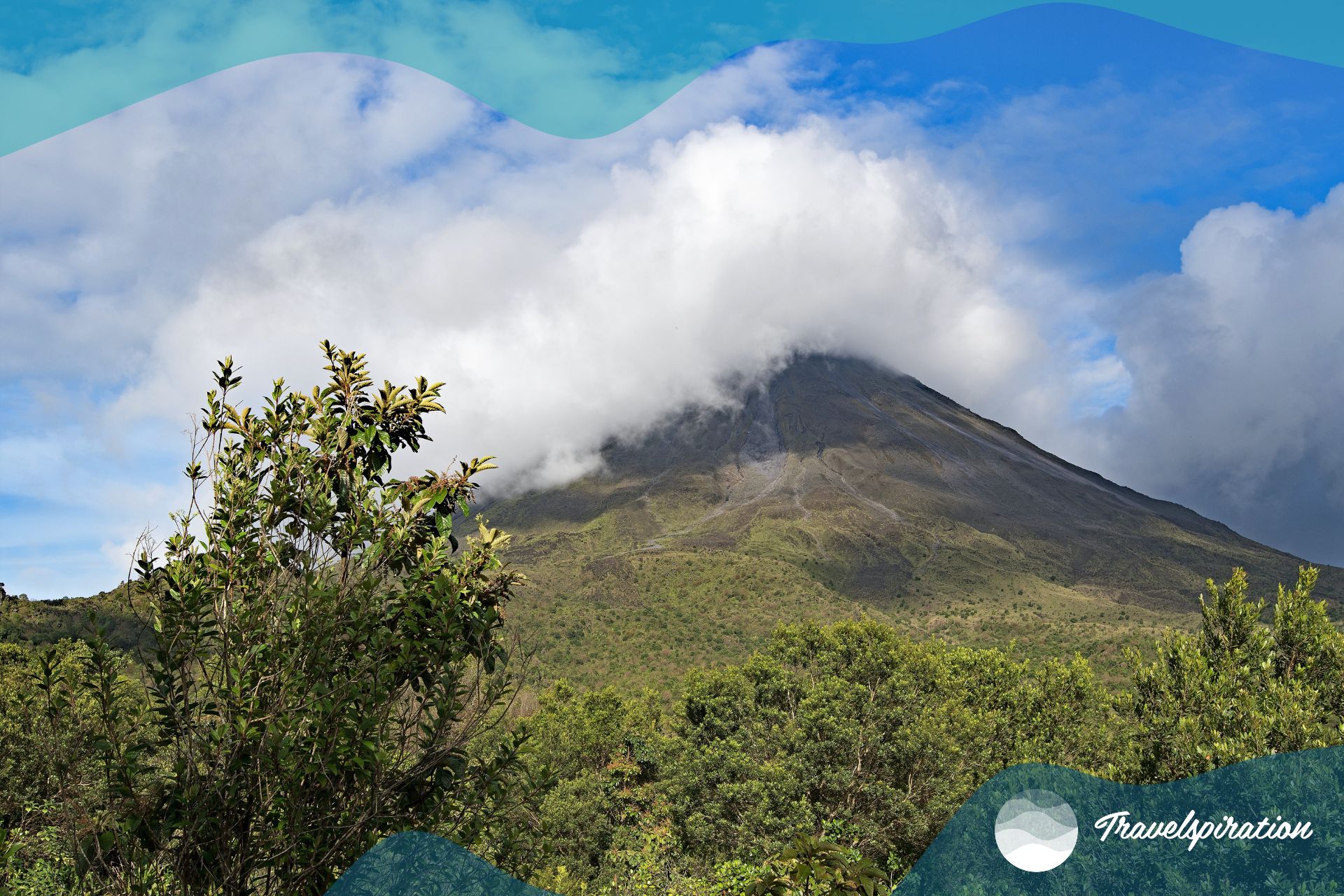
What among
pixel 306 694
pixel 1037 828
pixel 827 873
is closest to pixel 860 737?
pixel 1037 828

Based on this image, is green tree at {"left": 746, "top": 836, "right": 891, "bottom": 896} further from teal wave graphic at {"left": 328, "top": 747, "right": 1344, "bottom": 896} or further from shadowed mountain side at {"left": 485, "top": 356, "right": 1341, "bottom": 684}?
shadowed mountain side at {"left": 485, "top": 356, "right": 1341, "bottom": 684}

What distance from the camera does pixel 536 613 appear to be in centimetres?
9425

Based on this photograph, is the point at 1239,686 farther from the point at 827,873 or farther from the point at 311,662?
the point at 311,662

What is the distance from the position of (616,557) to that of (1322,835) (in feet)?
382

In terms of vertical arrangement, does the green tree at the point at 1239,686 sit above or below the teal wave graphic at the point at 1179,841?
above

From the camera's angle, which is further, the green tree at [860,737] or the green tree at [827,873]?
the green tree at [860,737]

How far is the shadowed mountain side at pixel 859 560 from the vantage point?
8956cm

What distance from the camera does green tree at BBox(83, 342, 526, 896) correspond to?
3695 millimetres

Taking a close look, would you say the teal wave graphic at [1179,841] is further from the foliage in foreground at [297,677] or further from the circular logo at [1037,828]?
the foliage in foreground at [297,677]

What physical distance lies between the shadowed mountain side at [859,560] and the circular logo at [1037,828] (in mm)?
43074

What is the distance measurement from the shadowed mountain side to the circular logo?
43.1 meters

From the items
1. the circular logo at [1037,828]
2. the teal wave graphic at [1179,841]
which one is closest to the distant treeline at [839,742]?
the teal wave graphic at [1179,841]

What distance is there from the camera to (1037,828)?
6793mm

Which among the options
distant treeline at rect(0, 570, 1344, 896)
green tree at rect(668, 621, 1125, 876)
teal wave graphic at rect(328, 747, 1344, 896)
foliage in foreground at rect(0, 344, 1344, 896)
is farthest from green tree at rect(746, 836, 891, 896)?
green tree at rect(668, 621, 1125, 876)
